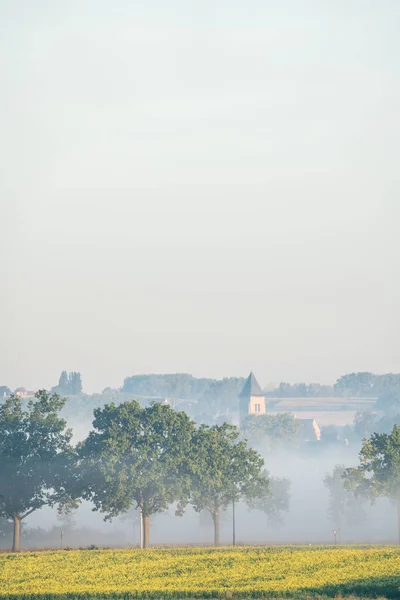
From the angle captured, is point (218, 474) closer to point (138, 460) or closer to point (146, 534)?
point (138, 460)

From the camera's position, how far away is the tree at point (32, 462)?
10481 centimetres

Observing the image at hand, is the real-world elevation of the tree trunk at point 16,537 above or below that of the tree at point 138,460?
below

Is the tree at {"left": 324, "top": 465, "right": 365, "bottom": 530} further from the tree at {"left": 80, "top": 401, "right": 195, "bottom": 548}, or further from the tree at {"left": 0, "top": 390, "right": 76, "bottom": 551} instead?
the tree at {"left": 0, "top": 390, "right": 76, "bottom": 551}

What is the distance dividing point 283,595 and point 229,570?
11.6m

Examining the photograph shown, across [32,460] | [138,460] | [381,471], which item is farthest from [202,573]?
[381,471]

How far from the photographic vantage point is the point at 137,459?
107 metres

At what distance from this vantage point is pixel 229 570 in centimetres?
7244

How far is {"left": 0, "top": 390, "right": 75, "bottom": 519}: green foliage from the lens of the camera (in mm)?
104875

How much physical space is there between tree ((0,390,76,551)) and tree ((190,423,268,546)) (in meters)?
13.8

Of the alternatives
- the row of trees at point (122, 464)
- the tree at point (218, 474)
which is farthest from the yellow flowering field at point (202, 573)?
the tree at point (218, 474)

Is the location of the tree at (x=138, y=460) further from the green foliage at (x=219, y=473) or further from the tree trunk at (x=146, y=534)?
the green foliage at (x=219, y=473)

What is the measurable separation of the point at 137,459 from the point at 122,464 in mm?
2240

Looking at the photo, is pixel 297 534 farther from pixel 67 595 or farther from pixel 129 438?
pixel 67 595

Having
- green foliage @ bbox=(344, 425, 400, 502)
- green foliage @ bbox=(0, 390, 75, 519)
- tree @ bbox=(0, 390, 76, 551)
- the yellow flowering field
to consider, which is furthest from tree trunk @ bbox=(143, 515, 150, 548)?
green foliage @ bbox=(344, 425, 400, 502)
